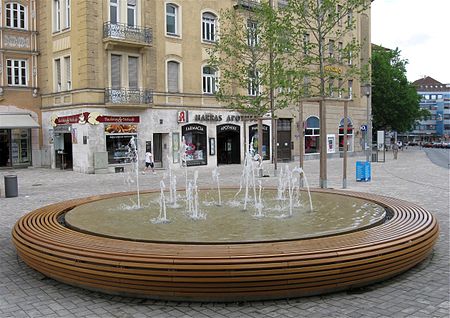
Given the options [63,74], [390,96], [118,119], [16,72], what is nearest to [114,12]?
[63,74]

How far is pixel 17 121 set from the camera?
28406 millimetres

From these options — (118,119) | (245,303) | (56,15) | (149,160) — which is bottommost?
(245,303)

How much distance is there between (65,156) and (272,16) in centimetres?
1557

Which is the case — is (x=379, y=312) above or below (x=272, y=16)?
below

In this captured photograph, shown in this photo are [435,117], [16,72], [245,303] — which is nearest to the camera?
[245,303]

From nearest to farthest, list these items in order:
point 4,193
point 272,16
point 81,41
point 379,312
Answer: point 379,312 < point 4,193 < point 272,16 < point 81,41

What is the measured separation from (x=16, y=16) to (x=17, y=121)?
6.39m

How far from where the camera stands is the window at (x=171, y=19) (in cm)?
2948

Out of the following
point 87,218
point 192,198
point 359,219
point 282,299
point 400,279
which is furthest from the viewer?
point 192,198

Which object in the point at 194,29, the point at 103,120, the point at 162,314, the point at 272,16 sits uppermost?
the point at 194,29

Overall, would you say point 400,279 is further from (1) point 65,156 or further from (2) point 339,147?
(2) point 339,147

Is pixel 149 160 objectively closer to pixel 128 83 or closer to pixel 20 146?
pixel 128 83

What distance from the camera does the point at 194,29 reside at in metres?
30.8

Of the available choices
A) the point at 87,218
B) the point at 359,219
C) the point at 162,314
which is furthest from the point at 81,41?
the point at 162,314
